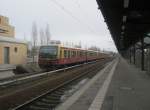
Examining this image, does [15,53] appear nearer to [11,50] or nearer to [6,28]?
[11,50]

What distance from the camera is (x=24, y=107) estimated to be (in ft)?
36.3

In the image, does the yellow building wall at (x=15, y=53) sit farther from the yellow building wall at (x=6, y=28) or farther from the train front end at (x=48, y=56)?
the yellow building wall at (x=6, y=28)

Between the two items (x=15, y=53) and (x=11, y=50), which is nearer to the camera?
(x=11, y=50)

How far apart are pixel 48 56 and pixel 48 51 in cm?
53

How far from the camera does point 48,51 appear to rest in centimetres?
3147

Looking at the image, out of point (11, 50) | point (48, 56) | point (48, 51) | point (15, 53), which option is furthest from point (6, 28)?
point (48, 56)

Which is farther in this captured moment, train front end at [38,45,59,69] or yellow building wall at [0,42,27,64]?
yellow building wall at [0,42,27,64]

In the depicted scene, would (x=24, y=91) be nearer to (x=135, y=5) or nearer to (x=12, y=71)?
(x=135, y=5)

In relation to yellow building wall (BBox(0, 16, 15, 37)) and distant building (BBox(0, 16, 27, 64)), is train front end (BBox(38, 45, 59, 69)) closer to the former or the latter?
distant building (BBox(0, 16, 27, 64))

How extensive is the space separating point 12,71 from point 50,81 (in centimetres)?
1257

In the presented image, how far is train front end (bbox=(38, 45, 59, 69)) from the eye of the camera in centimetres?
3067

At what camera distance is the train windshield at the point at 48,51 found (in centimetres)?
3084

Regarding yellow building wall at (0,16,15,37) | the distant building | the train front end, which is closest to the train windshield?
the train front end

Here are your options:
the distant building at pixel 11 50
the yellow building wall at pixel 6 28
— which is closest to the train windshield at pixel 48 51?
the distant building at pixel 11 50
